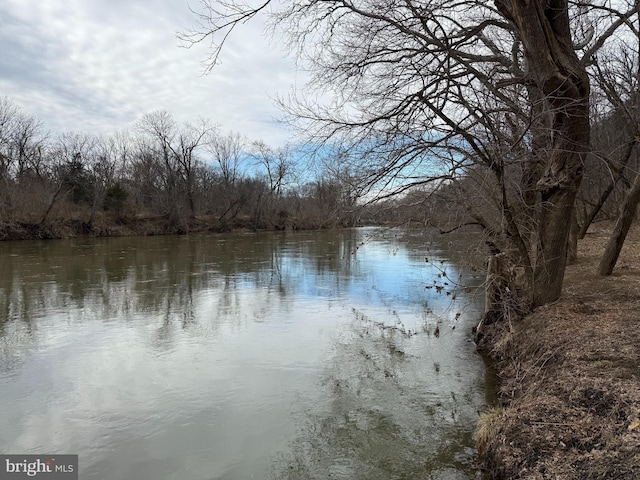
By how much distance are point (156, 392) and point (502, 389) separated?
440 cm

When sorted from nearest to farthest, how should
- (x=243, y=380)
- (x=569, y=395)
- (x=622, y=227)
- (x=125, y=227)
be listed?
1. (x=569, y=395)
2. (x=243, y=380)
3. (x=622, y=227)
4. (x=125, y=227)

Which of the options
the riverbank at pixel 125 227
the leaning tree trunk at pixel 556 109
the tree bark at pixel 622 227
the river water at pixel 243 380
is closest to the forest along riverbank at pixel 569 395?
the river water at pixel 243 380

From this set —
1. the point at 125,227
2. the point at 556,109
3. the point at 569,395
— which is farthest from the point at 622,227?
the point at 125,227

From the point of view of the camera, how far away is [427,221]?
22.7 ft

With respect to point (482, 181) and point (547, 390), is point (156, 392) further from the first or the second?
point (482, 181)

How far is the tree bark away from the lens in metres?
8.02

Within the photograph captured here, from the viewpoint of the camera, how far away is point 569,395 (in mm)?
4070

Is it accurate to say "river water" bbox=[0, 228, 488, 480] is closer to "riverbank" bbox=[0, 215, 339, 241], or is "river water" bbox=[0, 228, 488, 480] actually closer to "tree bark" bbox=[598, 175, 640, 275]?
"tree bark" bbox=[598, 175, 640, 275]

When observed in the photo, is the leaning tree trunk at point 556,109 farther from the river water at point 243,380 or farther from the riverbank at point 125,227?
the riverbank at point 125,227

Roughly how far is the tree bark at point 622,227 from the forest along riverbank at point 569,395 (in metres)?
1.54

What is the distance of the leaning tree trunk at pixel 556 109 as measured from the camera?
5.48m

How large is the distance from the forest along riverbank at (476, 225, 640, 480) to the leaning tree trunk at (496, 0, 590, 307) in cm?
94

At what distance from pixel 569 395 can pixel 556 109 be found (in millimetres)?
2990

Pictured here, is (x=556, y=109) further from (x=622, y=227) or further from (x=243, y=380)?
(x=243, y=380)
